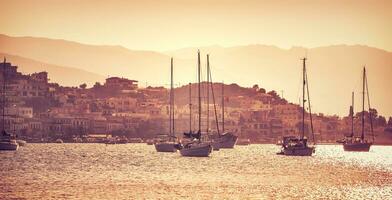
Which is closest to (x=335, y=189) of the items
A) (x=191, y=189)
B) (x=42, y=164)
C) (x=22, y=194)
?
(x=191, y=189)

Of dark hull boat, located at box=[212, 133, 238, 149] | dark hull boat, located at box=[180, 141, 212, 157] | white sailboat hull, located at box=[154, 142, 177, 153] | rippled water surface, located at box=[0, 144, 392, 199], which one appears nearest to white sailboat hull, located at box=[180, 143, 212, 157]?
dark hull boat, located at box=[180, 141, 212, 157]

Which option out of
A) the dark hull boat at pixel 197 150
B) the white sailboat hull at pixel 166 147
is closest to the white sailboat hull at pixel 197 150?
the dark hull boat at pixel 197 150

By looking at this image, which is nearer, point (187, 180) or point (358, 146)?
point (187, 180)

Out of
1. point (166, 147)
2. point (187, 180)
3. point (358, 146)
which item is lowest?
point (187, 180)

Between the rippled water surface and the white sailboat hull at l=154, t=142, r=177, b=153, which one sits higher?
the white sailboat hull at l=154, t=142, r=177, b=153

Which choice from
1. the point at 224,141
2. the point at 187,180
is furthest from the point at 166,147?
the point at 187,180

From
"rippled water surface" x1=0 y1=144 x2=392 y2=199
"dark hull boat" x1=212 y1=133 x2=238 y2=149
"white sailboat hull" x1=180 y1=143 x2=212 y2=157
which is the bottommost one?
"rippled water surface" x1=0 y1=144 x2=392 y2=199

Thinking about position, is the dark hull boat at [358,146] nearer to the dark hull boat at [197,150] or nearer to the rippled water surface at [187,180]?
the rippled water surface at [187,180]

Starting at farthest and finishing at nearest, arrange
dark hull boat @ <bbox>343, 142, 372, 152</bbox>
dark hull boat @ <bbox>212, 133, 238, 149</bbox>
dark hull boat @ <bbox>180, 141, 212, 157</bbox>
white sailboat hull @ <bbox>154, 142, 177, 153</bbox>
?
dark hull boat @ <bbox>343, 142, 372, 152</bbox>, dark hull boat @ <bbox>212, 133, 238, 149</bbox>, white sailboat hull @ <bbox>154, 142, 177, 153</bbox>, dark hull boat @ <bbox>180, 141, 212, 157</bbox>

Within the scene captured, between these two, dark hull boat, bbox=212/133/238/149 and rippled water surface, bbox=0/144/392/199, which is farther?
dark hull boat, bbox=212/133/238/149

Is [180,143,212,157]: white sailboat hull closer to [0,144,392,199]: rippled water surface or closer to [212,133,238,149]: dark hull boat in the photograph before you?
[0,144,392,199]: rippled water surface

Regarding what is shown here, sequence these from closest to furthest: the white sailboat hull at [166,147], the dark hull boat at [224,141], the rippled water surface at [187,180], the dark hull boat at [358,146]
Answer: the rippled water surface at [187,180] < the white sailboat hull at [166,147] < the dark hull boat at [224,141] < the dark hull boat at [358,146]

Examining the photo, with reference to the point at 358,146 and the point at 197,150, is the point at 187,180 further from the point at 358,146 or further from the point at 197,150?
the point at 358,146

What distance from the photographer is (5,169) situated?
10038 centimetres
